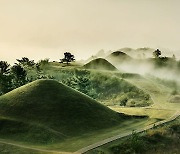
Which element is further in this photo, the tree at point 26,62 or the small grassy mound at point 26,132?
the tree at point 26,62

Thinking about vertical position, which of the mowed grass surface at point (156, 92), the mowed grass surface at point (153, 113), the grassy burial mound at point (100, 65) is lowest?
the mowed grass surface at point (153, 113)

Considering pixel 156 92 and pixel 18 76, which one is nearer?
pixel 18 76

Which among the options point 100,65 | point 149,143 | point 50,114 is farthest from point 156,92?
point 149,143

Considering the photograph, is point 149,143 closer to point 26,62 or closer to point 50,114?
point 50,114

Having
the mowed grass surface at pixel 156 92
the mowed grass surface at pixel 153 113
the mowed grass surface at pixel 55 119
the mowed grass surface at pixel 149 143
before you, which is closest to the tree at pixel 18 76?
the mowed grass surface at pixel 55 119

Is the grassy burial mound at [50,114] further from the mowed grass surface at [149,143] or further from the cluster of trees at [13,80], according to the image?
the cluster of trees at [13,80]

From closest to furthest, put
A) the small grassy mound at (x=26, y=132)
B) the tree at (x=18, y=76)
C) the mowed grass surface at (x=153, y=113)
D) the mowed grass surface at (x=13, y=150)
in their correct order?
1. the mowed grass surface at (x=13, y=150)
2. the small grassy mound at (x=26, y=132)
3. the mowed grass surface at (x=153, y=113)
4. the tree at (x=18, y=76)

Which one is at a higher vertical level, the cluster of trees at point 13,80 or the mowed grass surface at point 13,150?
the cluster of trees at point 13,80

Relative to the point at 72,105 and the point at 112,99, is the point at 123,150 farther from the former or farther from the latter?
the point at 112,99
